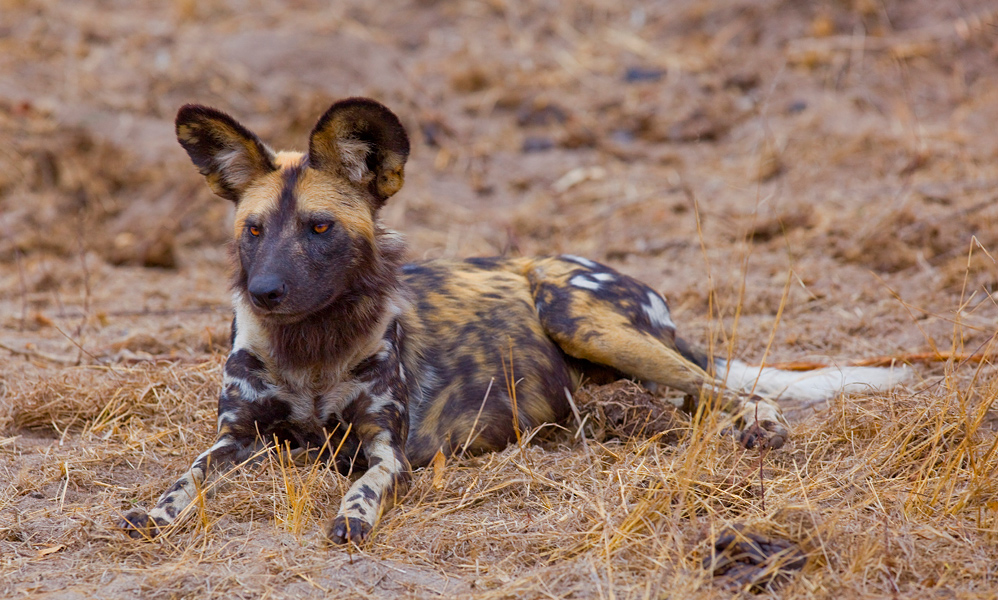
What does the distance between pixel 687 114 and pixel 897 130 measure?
173 cm

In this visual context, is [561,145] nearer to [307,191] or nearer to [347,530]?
[307,191]

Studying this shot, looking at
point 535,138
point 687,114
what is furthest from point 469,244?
point 687,114

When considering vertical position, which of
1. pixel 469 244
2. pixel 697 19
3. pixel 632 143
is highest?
pixel 697 19

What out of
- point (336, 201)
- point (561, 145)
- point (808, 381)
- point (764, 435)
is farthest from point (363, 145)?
point (561, 145)

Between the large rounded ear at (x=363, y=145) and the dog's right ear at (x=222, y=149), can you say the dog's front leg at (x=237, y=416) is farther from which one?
the large rounded ear at (x=363, y=145)

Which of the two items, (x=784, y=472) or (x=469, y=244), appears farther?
(x=469, y=244)

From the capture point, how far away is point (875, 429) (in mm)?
2928

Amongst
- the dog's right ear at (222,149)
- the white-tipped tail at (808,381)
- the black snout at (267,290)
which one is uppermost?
the dog's right ear at (222,149)

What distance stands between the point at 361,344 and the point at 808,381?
1804 millimetres

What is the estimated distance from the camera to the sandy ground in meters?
2.29

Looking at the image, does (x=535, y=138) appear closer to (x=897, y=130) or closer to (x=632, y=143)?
(x=632, y=143)

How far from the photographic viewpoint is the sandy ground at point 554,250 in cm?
229

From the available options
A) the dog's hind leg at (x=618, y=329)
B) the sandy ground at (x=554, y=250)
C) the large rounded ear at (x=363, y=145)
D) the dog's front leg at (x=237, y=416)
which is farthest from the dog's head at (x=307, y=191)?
the dog's hind leg at (x=618, y=329)

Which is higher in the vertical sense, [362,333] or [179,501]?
[362,333]
